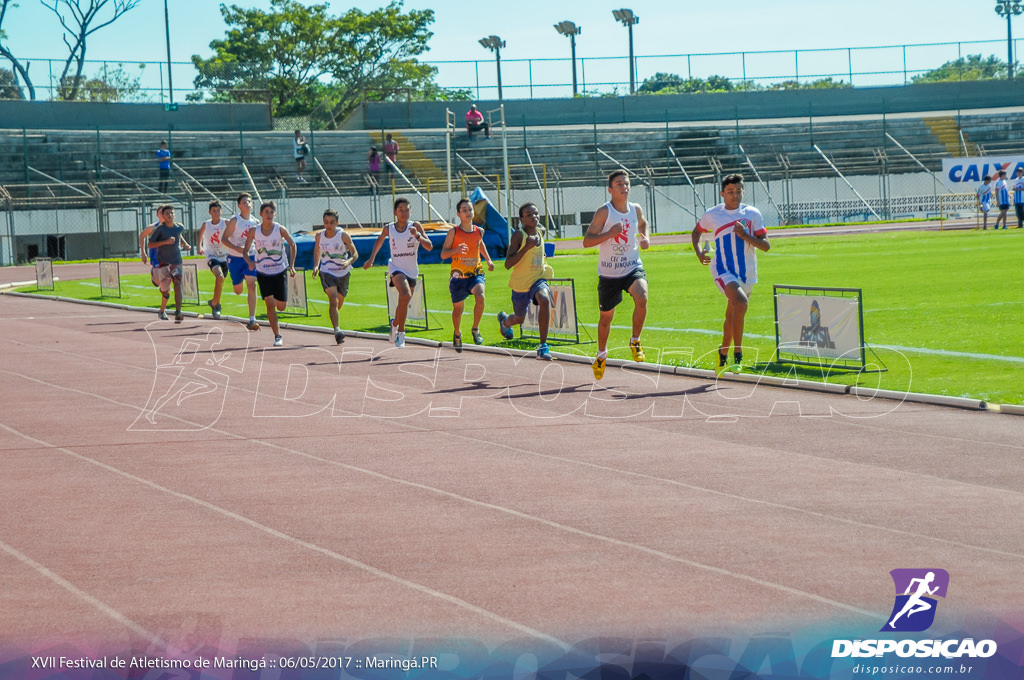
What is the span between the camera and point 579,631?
17.2 feet

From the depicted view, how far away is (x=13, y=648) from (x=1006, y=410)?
309 inches

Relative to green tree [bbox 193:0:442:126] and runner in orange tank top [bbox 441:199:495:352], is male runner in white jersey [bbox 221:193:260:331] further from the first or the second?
green tree [bbox 193:0:442:126]

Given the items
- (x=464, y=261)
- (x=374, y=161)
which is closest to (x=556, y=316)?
(x=464, y=261)

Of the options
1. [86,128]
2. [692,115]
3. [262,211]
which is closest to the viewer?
[262,211]

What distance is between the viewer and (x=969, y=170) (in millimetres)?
55312

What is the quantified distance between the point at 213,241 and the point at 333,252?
5409mm

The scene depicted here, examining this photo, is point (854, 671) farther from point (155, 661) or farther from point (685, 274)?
point (685, 274)

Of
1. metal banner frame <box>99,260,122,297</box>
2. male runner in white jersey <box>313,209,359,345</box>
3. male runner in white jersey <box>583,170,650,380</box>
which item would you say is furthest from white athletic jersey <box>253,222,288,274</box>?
metal banner frame <box>99,260,122,297</box>

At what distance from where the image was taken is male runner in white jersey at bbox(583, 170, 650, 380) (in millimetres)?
12875

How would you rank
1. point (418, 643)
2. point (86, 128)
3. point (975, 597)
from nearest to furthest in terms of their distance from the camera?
point (418, 643) < point (975, 597) < point (86, 128)

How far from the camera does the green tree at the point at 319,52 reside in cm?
7650

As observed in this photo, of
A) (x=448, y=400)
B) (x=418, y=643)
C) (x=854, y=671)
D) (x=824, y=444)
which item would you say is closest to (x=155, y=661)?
(x=418, y=643)

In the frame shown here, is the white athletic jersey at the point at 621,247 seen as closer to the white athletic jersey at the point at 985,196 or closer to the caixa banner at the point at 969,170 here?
the white athletic jersey at the point at 985,196

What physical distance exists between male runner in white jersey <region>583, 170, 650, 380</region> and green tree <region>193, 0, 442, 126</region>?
2533 inches
